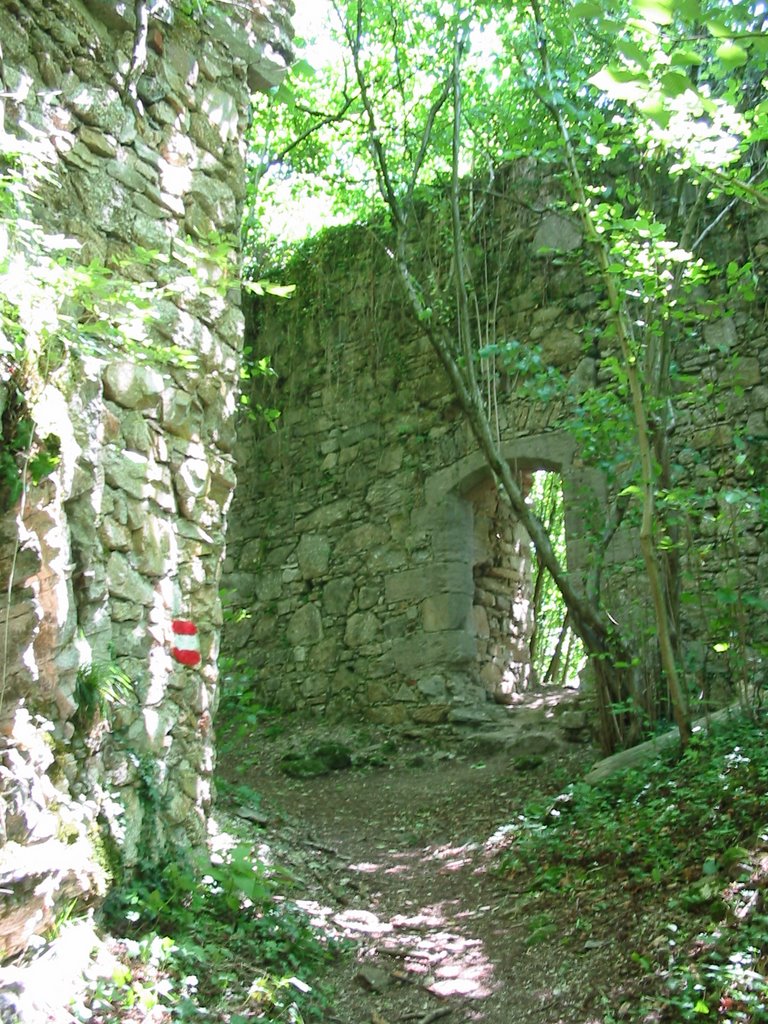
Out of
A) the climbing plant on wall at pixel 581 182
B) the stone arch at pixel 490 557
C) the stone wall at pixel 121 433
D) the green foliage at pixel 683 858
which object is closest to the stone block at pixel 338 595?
the stone arch at pixel 490 557

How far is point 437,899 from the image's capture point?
13.0ft

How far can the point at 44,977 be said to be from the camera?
2273 millimetres

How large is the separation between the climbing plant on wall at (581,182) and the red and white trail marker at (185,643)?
6.31 feet

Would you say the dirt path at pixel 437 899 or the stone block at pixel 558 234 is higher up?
the stone block at pixel 558 234

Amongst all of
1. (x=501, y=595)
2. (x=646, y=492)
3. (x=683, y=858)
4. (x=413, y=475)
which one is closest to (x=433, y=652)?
(x=501, y=595)

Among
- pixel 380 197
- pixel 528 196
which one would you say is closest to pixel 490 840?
pixel 528 196

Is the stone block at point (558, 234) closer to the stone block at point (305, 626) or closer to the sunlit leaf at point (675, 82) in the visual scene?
the stone block at point (305, 626)

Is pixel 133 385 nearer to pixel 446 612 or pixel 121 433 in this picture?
pixel 121 433

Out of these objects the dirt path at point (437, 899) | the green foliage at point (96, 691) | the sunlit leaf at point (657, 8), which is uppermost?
the sunlit leaf at point (657, 8)

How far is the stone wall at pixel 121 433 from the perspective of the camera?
250 centimetres

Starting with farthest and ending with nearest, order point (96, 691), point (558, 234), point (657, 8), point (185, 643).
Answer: point (558, 234) < point (185, 643) < point (96, 691) < point (657, 8)

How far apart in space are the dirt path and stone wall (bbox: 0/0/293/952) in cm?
Answer: 78

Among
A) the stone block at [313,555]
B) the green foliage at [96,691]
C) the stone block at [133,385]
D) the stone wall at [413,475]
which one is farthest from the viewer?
the stone block at [313,555]

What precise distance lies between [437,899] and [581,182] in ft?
11.5
